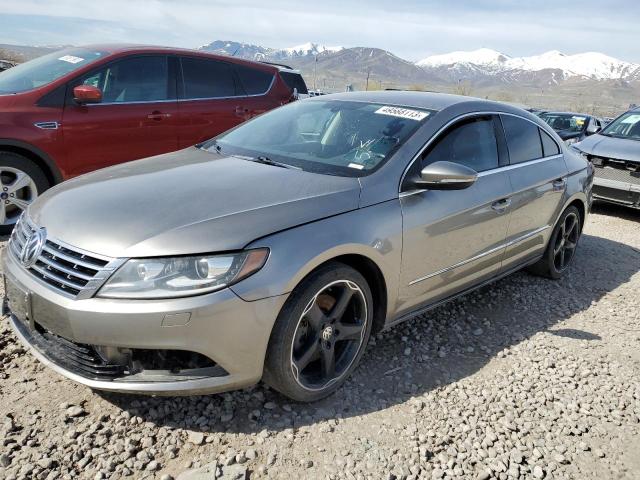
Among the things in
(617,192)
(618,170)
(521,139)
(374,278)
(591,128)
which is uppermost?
(521,139)

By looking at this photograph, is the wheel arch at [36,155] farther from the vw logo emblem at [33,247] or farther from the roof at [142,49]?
the vw logo emblem at [33,247]

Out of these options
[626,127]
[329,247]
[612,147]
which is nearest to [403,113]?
[329,247]

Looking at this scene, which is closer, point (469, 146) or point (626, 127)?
point (469, 146)

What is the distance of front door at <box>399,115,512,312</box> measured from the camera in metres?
3.05

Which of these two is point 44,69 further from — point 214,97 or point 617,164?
point 617,164

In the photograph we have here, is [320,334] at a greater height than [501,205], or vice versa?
[501,205]

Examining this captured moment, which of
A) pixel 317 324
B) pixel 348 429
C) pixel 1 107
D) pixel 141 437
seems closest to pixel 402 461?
pixel 348 429

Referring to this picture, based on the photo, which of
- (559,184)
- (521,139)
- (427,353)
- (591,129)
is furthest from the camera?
(591,129)

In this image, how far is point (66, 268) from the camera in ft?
7.51

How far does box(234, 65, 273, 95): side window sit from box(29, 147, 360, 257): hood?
11.1 feet

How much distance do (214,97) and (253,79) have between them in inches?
25.9

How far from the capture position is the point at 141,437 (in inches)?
95.6

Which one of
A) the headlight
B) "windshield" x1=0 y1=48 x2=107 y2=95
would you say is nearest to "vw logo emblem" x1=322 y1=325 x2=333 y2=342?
the headlight

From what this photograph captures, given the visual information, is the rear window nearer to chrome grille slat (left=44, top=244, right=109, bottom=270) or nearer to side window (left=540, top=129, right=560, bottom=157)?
side window (left=540, top=129, right=560, bottom=157)
